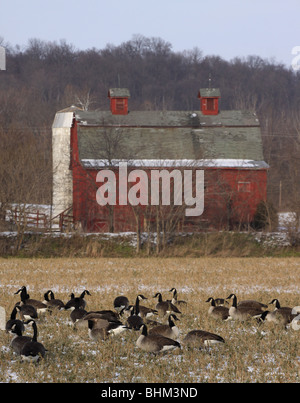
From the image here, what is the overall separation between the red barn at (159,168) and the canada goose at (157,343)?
22.1 m

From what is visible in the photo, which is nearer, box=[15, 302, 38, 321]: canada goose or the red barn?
box=[15, 302, 38, 321]: canada goose

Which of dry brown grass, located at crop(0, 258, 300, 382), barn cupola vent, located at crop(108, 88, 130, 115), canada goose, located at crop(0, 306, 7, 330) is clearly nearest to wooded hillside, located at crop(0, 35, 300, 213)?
barn cupola vent, located at crop(108, 88, 130, 115)

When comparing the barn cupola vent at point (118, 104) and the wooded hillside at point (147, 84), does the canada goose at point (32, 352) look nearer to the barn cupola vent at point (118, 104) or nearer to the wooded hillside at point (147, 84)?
the barn cupola vent at point (118, 104)

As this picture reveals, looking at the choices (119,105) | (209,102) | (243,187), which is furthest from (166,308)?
(209,102)

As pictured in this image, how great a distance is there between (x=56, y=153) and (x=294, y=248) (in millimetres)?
18684

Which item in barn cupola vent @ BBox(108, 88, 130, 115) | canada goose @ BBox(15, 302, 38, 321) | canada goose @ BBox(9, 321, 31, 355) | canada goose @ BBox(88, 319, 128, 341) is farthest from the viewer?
barn cupola vent @ BBox(108, 88, 130, 115)

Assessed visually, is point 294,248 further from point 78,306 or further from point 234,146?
point 78,306

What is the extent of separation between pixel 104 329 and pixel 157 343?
158cm

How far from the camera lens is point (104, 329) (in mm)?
11414

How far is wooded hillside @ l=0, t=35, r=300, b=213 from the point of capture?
292 feet

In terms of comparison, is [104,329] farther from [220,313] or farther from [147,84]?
[147,84]

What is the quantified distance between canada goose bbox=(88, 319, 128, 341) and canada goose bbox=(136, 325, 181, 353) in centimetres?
109

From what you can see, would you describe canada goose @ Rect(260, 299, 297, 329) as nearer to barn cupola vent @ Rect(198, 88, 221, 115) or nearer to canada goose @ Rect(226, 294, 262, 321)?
canada goose @ Rect(226, 294, 262, 321)
